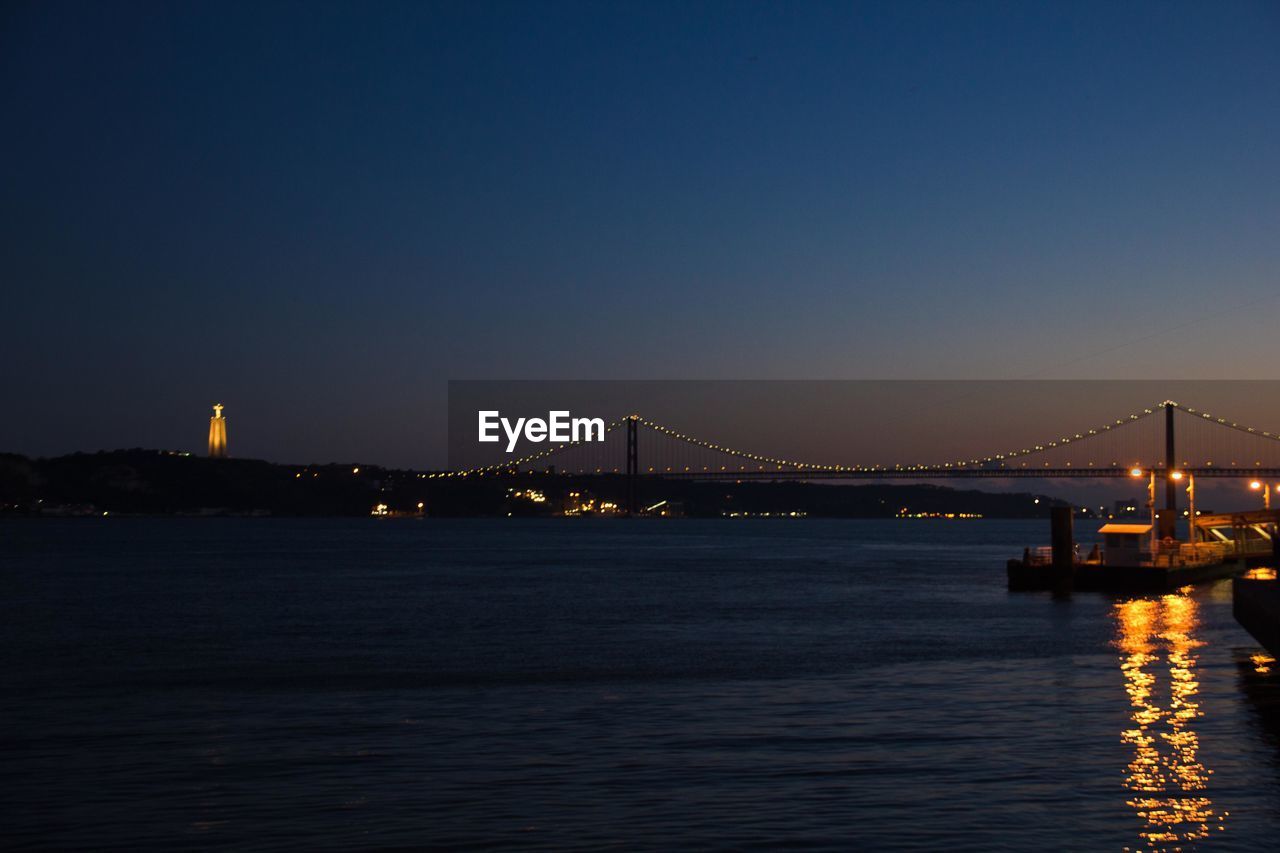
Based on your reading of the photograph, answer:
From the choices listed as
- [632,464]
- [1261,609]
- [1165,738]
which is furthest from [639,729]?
[632,464]

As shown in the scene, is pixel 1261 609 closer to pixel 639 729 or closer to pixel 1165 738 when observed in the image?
pixel 1165 738

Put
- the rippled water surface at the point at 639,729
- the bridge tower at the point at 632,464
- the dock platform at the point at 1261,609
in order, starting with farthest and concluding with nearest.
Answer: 1. the bridge tower at the point at 632,464
2. the dock platform at the point at 1261,609
3. the rippled water surface at the point at 639,729

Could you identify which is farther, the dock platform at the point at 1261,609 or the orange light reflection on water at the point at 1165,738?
the dock platform at the point at 1261,609

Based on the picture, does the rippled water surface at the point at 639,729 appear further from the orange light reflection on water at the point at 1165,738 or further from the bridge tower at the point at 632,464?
the bridge tower at the point at 632,464

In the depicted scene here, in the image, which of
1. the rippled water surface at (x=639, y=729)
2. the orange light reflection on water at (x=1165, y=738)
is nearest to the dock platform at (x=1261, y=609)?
the rippled water surface at (x=639, y=729)

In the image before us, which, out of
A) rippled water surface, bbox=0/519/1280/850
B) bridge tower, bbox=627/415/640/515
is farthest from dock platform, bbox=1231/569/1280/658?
bridge tower, bbox=627/415/640/515

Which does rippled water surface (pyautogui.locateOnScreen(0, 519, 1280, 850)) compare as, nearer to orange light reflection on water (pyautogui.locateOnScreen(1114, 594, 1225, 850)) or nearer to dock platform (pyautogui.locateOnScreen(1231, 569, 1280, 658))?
orange light reflection on water (pyautogui.locateOnScreen(1114, 594, 1225, 850))

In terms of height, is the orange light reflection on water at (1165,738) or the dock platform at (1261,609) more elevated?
the dock platform at (1261,609)

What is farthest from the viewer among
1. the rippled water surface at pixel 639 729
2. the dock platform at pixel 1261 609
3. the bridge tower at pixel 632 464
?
the bridge tower at pixel 632 464
